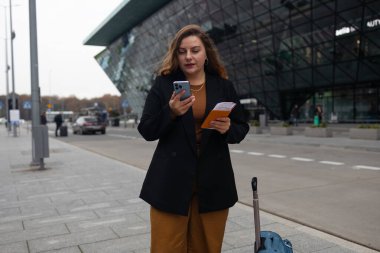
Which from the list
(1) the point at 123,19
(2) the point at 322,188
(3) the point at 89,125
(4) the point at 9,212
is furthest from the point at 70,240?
(1) the point at 123,19

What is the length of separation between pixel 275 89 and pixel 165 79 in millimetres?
31630

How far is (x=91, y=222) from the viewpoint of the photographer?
5.28m

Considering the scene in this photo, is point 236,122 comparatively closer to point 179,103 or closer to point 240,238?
point 179,103

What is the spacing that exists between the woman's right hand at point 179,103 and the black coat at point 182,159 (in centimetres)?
9

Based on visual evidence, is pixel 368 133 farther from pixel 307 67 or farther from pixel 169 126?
pixel 169 126

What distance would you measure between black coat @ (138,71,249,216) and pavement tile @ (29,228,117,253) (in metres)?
2.36

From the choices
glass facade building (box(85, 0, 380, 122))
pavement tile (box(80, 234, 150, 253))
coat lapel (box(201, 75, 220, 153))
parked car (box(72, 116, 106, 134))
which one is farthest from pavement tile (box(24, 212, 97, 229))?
parked car (box(72, 116, 106, 134))

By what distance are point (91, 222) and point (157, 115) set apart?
136 inches

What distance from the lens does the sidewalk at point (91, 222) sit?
428 cm

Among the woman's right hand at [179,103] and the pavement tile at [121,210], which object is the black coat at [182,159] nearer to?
the woman's right hand at [179,103]

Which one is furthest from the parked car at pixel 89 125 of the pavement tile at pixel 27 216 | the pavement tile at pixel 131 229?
the pavement tile at pixel 131 229

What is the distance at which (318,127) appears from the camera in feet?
65.7

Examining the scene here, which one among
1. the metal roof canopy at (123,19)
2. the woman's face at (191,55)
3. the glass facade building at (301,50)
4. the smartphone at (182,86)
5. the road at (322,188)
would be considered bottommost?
the road at (322,188)

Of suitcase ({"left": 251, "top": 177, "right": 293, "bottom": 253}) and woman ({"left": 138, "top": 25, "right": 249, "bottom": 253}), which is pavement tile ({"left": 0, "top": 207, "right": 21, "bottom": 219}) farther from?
suitcase ({"left": 251, "top": 177, "right": 293, "bottom": 253})
